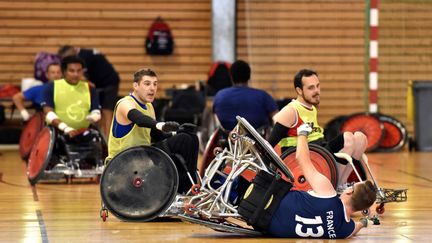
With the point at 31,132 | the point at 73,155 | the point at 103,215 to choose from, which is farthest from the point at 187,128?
the point at 31,132

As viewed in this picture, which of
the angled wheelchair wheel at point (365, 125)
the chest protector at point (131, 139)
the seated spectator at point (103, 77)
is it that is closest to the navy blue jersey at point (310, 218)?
the chest protector at point (131, 139)

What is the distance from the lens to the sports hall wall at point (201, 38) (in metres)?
19.6

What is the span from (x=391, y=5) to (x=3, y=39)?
650 centimetres

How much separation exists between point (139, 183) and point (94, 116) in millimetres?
4147

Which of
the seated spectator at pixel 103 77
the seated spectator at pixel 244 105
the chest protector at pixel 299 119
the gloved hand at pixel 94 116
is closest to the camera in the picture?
the chest protector at pixel 299 119

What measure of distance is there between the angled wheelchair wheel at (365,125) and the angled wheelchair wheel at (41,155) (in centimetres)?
605

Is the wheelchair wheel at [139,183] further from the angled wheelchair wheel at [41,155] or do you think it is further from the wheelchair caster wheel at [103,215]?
the angled wheelchair wheel at [41,155]

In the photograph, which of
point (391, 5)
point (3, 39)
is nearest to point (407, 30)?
point (391, 5)

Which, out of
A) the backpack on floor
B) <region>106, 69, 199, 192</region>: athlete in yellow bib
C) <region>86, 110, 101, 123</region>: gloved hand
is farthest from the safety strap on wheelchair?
the backpack on floor

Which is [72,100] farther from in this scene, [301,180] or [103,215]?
[301,180]

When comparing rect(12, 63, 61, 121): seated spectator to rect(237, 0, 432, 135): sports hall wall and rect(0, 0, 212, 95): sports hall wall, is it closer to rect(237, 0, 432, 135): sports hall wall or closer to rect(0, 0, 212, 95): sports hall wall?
rect(0, 0, 212, 95): sports hall wall

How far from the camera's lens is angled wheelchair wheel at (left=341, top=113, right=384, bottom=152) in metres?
17.0

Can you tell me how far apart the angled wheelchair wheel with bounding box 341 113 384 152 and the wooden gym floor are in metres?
3.43

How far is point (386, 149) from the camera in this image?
17688 millimetres
